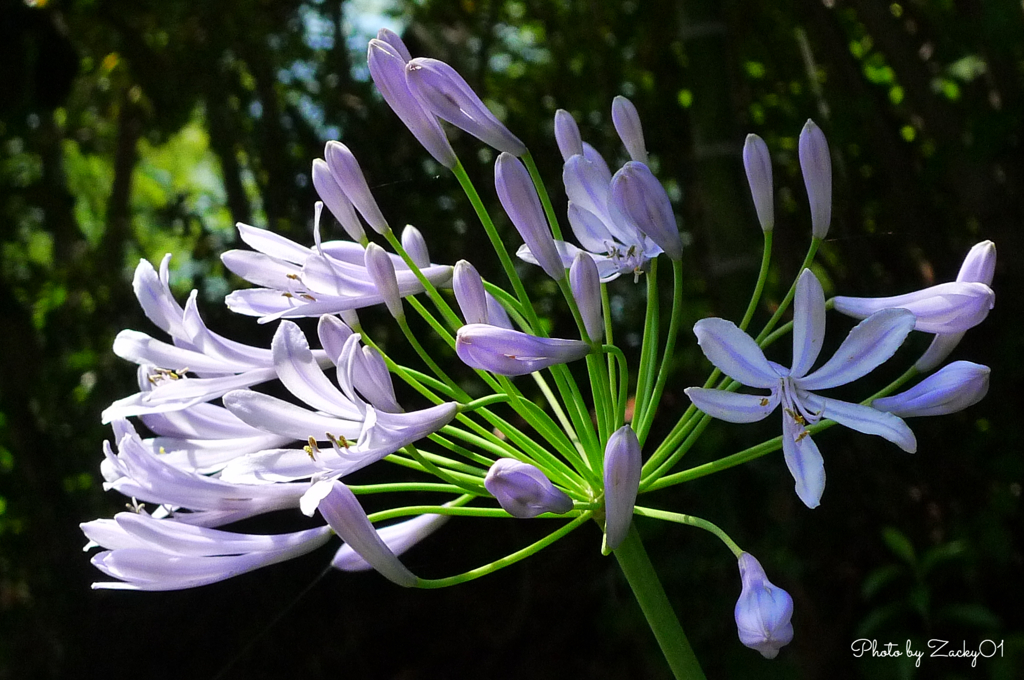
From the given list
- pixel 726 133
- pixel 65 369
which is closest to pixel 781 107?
pixel 726 133

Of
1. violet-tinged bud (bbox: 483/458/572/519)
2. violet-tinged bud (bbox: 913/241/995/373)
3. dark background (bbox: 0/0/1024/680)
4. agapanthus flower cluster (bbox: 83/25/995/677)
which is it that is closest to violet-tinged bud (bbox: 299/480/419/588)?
agapanthus flower cluster (bbox: 83/25/995/677)

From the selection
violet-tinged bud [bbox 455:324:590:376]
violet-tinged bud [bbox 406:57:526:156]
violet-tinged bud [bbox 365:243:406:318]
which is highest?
violet-tinged bud [bbox 406:57:526:156]

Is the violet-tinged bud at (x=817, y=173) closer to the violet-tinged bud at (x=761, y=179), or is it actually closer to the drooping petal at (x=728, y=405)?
the violet-tinged bud at (x=761, y=179)

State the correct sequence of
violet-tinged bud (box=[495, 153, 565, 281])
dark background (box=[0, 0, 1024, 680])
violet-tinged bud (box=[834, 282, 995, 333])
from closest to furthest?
violet-tinged bud (box=[834, 282, 995, 333]), violet-tinged bud (box=[495, 153, 565, 281]), dark background (box=[0, 0, 1024, 680])

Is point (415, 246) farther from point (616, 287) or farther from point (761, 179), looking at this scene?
point (616, 287)

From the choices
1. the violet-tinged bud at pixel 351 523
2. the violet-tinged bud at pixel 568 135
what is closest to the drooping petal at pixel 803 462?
the violet-tinged bud at pixel 351 523

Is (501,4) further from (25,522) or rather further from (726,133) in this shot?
(25,522)

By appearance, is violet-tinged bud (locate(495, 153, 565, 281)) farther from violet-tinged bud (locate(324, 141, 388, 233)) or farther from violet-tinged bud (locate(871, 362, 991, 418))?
violet-tinged bud (locate(871, 362, 991, 418))
